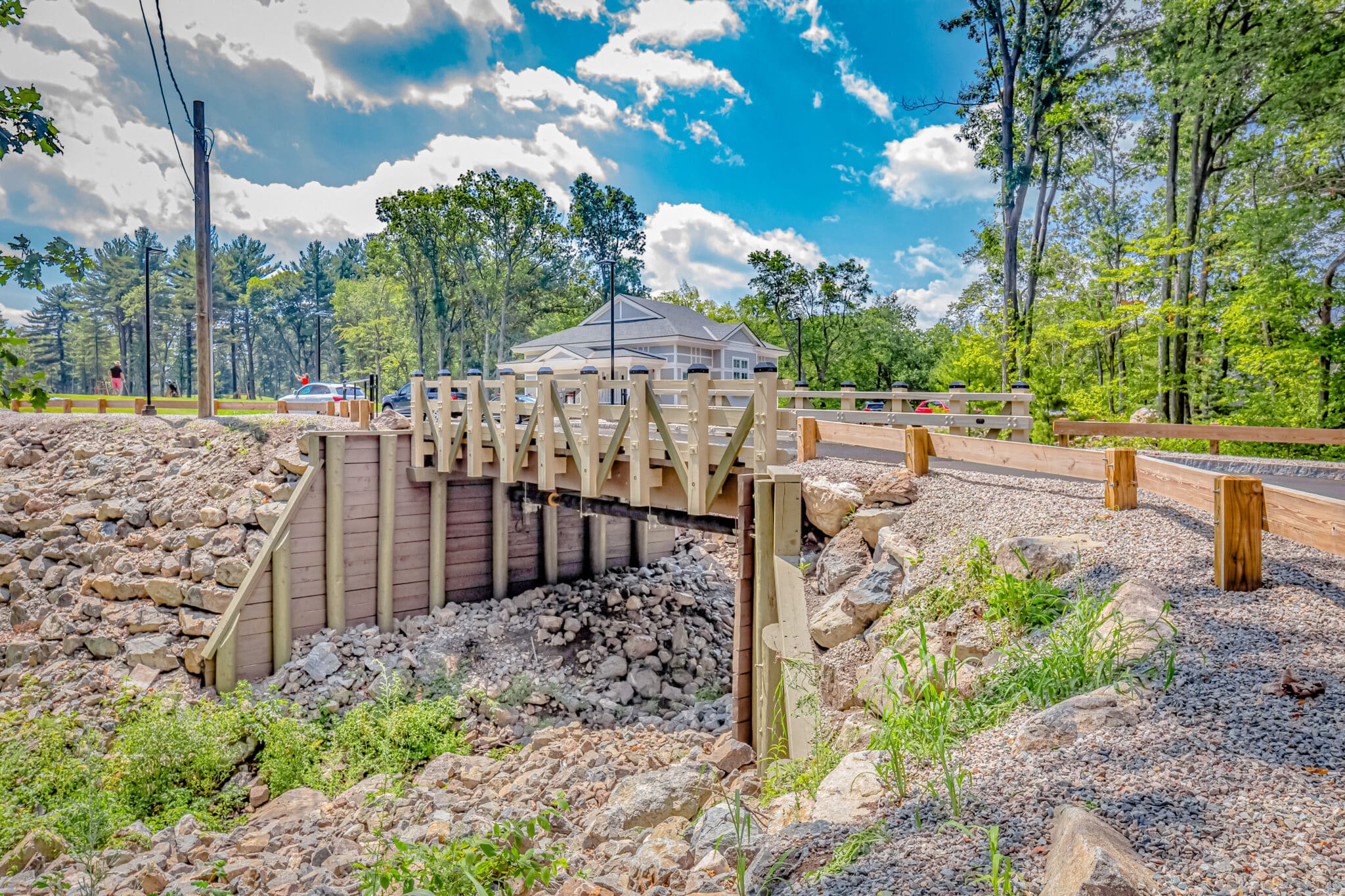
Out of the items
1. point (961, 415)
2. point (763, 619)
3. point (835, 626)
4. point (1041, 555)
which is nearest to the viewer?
point (1041, 555)

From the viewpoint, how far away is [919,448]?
6.40 meters

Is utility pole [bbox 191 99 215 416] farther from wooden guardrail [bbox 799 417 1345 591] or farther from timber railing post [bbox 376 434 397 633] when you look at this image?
wooden guardrail [bbox 799 417 1345 591]

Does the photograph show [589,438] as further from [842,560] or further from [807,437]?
[842,560]

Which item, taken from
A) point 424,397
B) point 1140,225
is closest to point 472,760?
point 424,397

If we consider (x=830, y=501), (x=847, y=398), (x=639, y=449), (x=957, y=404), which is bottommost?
(x=830, y=501)

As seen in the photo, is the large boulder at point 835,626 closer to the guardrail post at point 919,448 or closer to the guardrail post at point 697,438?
the guardrail post at point 919,448

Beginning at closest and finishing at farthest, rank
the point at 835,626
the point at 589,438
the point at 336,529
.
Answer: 1. the point at 835,626
2. the point at 589,438
3. the point at 336,529

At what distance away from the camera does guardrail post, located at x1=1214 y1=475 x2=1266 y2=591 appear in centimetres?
335

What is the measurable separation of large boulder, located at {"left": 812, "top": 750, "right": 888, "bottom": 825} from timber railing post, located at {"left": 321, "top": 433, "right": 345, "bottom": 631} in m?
8.52

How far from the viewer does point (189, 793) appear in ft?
21.4

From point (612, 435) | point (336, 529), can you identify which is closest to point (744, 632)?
point (612, 435)

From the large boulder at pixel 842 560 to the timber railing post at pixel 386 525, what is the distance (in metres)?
6.87

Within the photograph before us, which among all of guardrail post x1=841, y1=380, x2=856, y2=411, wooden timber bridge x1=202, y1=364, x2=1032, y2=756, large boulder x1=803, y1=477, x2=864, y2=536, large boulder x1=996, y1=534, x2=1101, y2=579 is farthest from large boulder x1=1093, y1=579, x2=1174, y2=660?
guardrail post x1=841, y1=380, x2=856, y2=411

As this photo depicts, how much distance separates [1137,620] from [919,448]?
10.8ft
